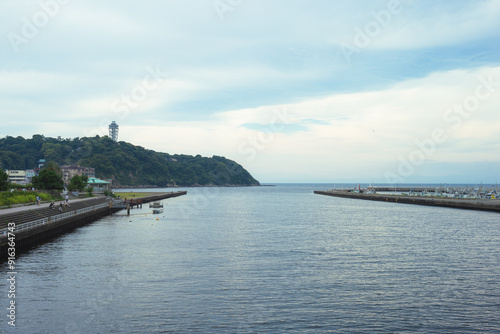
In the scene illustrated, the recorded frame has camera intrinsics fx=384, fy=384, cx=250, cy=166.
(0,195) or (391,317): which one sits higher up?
(0,195)

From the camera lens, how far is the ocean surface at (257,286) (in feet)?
65.7

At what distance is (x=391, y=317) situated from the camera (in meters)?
21.0

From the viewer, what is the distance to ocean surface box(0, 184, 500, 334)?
2002 centimetres

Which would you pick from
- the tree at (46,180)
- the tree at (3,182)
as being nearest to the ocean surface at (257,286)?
the tree at (3,182)

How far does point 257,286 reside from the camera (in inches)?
1048

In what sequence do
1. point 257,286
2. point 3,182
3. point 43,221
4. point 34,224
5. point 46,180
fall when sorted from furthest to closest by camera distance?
point 46,180, point 3,182, point 43,221, point 34,224, point 257,286

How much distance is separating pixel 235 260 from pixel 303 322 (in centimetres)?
1561

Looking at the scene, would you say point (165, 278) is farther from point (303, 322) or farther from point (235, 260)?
point (303, 322)

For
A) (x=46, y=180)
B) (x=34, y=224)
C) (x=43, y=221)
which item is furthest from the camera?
(x=46, y=180)

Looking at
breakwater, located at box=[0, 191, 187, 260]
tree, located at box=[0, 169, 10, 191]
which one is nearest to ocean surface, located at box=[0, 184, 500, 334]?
breakwater, located at box=[0, 191, 187, 260]

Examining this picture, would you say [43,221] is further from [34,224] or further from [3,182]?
[3,182]

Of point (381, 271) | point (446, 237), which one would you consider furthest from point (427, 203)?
point (381, 271)

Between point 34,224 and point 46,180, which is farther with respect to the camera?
point 46,180

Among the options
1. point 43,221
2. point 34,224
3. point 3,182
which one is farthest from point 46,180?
point 34,224
